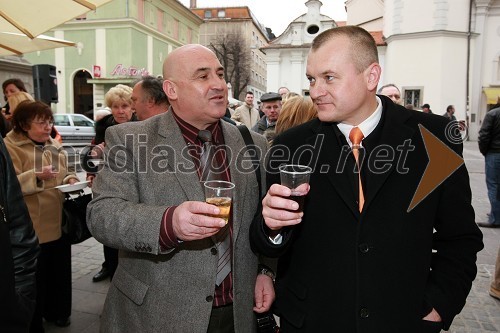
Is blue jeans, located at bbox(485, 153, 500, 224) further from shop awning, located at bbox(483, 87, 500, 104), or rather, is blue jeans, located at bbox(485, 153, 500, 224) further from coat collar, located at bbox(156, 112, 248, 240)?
shop awning, located at bbox(483, 87, 500, 104)

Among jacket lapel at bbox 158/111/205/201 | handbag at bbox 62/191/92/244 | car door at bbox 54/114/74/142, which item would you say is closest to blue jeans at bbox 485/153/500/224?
jacket lapel at bbox 158/111/205/201

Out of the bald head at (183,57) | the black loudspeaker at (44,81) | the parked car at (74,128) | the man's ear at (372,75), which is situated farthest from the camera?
the parked car at (74,128)

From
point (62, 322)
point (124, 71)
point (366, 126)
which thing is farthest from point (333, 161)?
point (124, 71)

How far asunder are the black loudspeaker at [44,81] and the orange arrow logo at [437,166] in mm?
8419

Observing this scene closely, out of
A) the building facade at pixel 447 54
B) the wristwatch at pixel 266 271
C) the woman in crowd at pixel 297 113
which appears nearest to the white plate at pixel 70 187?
the woman in crowd at pixel 297 113

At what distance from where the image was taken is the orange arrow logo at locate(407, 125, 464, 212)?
192cm

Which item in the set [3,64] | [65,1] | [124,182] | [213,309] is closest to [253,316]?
[213,309]

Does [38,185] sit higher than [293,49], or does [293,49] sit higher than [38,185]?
[293,49]

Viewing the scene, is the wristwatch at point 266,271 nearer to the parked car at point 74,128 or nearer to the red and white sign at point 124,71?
the parked car at point 74,128

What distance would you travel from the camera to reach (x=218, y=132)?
2461 mm

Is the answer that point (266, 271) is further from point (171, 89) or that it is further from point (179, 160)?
point (171, 89)

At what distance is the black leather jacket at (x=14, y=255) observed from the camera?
148 cm

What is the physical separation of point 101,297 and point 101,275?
508 mm

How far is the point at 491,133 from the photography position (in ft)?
22.9
